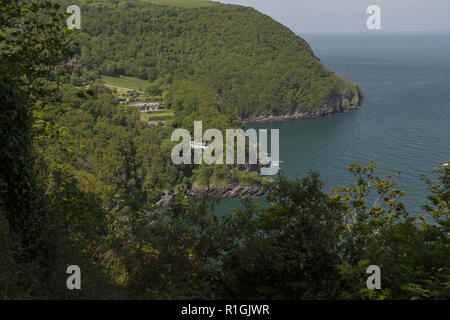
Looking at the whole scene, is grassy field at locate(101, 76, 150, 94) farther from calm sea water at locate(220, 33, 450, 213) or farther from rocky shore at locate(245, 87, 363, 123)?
calm sea water at locate(220, 33, 450, 213)

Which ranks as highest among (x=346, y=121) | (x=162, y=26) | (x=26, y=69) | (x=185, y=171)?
(x=162, y=26)

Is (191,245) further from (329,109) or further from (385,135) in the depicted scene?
(329,109)

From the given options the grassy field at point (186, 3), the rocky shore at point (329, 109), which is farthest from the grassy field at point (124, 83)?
the grassy field at point (186, 3)

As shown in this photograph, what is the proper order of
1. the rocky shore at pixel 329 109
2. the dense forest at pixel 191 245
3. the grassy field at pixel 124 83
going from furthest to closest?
the grassy field at pixel 124 83 → the rocky shore at pixel 329 109 → the dense forest at pixel 191 245

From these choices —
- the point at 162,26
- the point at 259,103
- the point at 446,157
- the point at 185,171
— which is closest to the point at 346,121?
the point at 259,103

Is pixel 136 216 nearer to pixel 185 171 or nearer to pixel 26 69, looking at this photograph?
pixel 26 69

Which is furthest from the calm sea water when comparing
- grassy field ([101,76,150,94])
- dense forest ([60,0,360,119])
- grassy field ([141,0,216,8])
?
grassy field ([141,0,216,8])

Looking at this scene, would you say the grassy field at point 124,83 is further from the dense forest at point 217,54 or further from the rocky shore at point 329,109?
the rocky shore at point 329,109
